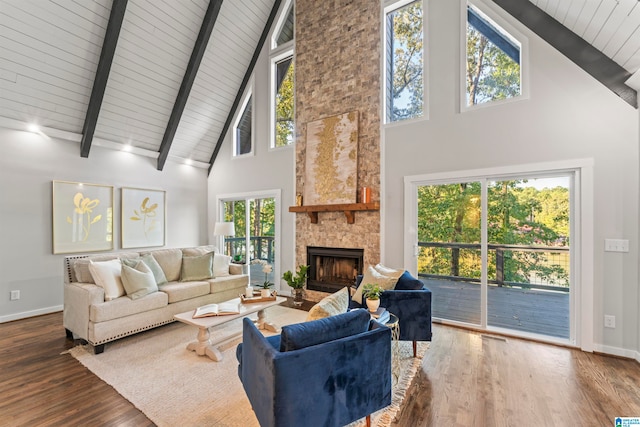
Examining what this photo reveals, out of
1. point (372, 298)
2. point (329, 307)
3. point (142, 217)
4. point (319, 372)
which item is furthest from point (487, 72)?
point (142, 217)

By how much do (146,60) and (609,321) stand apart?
7.15m

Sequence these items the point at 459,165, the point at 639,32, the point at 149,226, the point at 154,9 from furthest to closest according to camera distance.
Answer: the point at 149,226 < the point at 154,9 < the point at 459,165 < the point at 639,32

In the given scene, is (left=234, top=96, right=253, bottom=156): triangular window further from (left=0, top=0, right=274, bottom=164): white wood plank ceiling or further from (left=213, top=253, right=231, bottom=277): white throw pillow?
(left=213, top=253, right=231, bottom=277): white throw pillow

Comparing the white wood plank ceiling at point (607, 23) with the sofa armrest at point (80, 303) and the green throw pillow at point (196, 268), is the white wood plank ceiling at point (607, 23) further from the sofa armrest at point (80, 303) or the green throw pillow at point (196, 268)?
the sofa armrest at point (80, 303)

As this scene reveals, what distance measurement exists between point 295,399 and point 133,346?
2622 millimetres

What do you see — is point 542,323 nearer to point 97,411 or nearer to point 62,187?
point 97,411

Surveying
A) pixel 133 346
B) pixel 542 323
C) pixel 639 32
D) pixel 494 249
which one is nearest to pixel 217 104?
pixel 133 346

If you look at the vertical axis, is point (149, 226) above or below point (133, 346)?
above

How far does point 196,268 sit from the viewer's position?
14.2 feet

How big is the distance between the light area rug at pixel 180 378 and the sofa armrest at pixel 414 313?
26 cm

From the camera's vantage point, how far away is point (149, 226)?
18.7ft

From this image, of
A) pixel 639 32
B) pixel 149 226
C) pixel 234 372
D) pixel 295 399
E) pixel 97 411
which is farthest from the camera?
pixel 149 226

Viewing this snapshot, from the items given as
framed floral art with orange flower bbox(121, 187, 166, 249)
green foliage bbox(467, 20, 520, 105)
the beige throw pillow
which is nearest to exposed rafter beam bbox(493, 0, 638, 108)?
green foliage bbox(467, 20, 520, 105)

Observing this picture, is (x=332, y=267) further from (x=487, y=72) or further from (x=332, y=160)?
(x=487, y=72)
